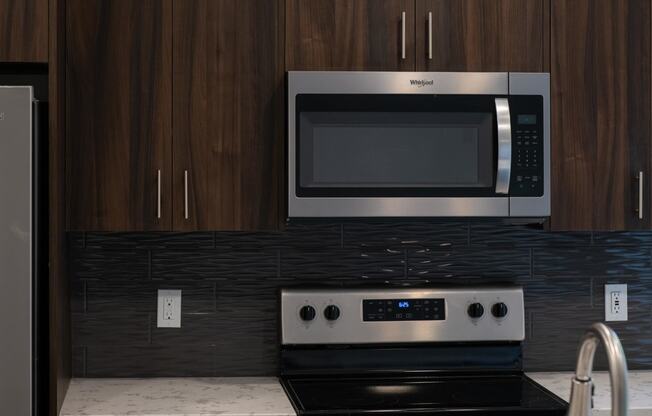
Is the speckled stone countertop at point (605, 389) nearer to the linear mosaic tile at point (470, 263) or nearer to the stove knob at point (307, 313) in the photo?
the linear mosaic tile at point (470, 263)

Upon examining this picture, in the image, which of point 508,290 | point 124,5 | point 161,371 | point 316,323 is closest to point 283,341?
point 316,323

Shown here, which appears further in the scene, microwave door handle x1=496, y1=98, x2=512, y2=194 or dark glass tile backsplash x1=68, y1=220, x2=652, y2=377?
dark glass tile backsplash x1=68, y1=220, x2=652, y2=377

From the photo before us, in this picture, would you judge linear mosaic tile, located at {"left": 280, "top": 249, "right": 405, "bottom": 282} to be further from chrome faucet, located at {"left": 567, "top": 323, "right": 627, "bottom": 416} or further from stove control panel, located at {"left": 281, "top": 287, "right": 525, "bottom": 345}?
chrome faucet, located at {"left": 567, "top": 323, "right": 627, "bottom": 416}

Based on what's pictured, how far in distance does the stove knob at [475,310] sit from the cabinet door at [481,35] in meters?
0.73

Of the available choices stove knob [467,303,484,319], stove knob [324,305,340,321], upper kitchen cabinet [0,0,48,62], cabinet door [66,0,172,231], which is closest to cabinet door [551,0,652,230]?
stove knob [467,303,484,319]

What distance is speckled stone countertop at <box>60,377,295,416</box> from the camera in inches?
91.9

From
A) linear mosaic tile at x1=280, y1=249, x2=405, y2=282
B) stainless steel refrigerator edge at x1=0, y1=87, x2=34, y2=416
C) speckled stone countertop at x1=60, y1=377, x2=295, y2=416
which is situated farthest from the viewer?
linear mosaic tile at x1=280, y1=249, x2=405, y2=282

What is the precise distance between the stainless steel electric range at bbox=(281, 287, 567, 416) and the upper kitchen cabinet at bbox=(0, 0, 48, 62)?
1024 millimetres

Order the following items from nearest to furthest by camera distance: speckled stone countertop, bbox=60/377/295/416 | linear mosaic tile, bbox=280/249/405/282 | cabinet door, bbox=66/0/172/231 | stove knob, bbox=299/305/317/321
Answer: speckled stone countertop, bbox=60/377/295/416 < cabinet door, bbox=66/0/172/231 < stove knob, bbox=299/305/317/321 < linear mosaic tile, bbox=280/249/405/282

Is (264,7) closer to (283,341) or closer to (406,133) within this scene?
(406,133)

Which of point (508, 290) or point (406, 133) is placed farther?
point (508, 290)

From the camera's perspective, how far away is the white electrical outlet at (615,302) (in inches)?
113

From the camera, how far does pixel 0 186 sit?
2.13 meters

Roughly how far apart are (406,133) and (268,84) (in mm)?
411
